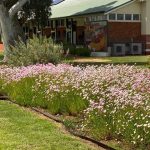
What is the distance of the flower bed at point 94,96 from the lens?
25.0 ft

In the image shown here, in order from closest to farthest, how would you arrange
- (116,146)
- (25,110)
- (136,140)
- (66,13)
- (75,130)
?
(136,140) < (116,146) < (75,130) < (25,110) < (66,13)

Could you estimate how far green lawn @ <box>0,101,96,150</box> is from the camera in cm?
791

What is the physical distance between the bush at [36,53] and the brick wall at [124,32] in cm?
2100

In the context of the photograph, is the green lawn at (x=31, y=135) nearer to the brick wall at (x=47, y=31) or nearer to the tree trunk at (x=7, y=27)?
the tree trunk at (x=7, y=27)

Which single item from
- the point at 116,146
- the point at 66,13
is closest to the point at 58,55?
the point at 116,146

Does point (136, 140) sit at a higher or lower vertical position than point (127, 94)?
lower

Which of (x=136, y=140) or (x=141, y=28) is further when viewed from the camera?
(x=141, y=28)

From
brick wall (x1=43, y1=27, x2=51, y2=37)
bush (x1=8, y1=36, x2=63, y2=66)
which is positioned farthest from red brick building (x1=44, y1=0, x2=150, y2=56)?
bush (x1=8, y1=36, x2=63, y2=66)

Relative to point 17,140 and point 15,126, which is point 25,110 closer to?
point 15,126

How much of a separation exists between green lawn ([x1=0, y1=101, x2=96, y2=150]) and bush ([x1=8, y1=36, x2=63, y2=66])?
6.22 meters

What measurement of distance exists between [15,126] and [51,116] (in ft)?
4.08

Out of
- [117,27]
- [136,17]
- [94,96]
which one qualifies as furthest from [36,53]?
[136,17]

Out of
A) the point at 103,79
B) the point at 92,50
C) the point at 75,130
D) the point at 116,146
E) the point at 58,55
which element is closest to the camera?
the point at 116,146

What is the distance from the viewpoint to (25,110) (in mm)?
11875
